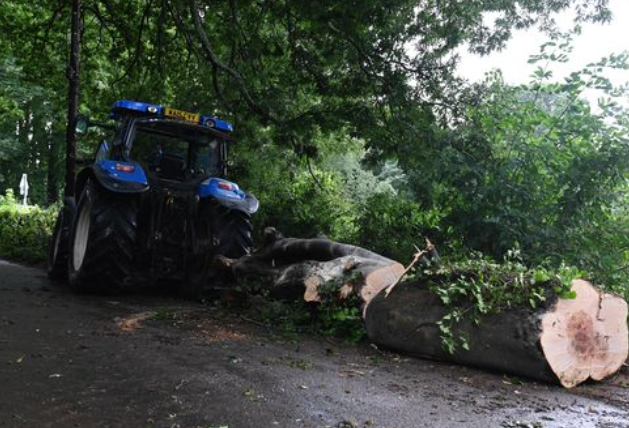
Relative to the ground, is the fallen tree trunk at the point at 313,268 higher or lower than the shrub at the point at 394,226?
lower

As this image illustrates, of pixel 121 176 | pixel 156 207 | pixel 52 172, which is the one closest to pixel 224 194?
pixel 156 207

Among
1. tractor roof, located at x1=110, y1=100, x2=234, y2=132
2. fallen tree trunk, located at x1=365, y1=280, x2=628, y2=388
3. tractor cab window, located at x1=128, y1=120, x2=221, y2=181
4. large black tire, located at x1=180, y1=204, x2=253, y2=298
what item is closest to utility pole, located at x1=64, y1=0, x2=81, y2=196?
tractor cab window, located at x1=128, y1=120, x2=221, y2=181

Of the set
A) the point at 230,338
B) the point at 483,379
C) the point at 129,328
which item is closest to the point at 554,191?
the point at 483,379

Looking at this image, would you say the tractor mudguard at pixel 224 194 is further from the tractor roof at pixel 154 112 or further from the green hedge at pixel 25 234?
the green hedge at pixel 25 234

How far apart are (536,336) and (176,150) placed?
5491 millimetres

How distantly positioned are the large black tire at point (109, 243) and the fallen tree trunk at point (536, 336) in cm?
318

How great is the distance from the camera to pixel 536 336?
436 cm

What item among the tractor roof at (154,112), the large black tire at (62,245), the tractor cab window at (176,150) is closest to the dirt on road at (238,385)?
the tractor cab window at (176,150)

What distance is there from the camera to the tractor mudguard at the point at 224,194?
283 inches

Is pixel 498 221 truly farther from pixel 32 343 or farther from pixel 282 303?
pixel 32 343

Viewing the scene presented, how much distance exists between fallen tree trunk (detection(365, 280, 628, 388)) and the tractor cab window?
3.87m

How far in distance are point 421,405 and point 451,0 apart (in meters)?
7.72

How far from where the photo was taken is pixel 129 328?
5.39 meters

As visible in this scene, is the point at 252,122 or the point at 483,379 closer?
the point at 483,379
